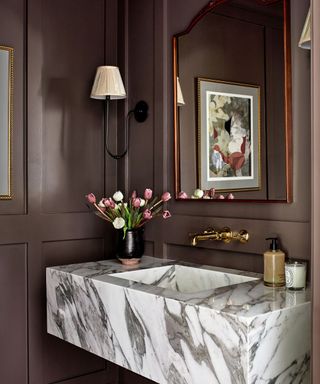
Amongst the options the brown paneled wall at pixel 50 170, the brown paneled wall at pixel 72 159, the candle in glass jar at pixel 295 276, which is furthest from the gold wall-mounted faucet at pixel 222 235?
the brown paneled wall at pixel 50 170

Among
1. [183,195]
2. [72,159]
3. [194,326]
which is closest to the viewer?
[194,326]

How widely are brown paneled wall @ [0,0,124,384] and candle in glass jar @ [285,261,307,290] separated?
124cm

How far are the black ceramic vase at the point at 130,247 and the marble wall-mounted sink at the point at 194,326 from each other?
0.15m

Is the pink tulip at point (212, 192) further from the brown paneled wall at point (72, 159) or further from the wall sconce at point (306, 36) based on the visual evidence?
the wall sconce at point (306, 36)

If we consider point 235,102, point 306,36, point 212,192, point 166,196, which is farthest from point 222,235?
point 306,36

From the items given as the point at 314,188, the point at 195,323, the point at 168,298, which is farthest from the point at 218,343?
the point at 314,188

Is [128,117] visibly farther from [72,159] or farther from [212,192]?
[212,192]

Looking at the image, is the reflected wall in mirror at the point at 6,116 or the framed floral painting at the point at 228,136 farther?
the reflected wall in mirror at the point at 6,116

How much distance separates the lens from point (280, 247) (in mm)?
2010

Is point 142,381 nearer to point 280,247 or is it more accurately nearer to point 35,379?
point 35,379

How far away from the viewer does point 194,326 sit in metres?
1.59

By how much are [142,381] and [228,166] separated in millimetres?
1168

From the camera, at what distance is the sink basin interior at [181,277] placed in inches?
84.7

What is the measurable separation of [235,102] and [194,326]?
→ 0.99 m
